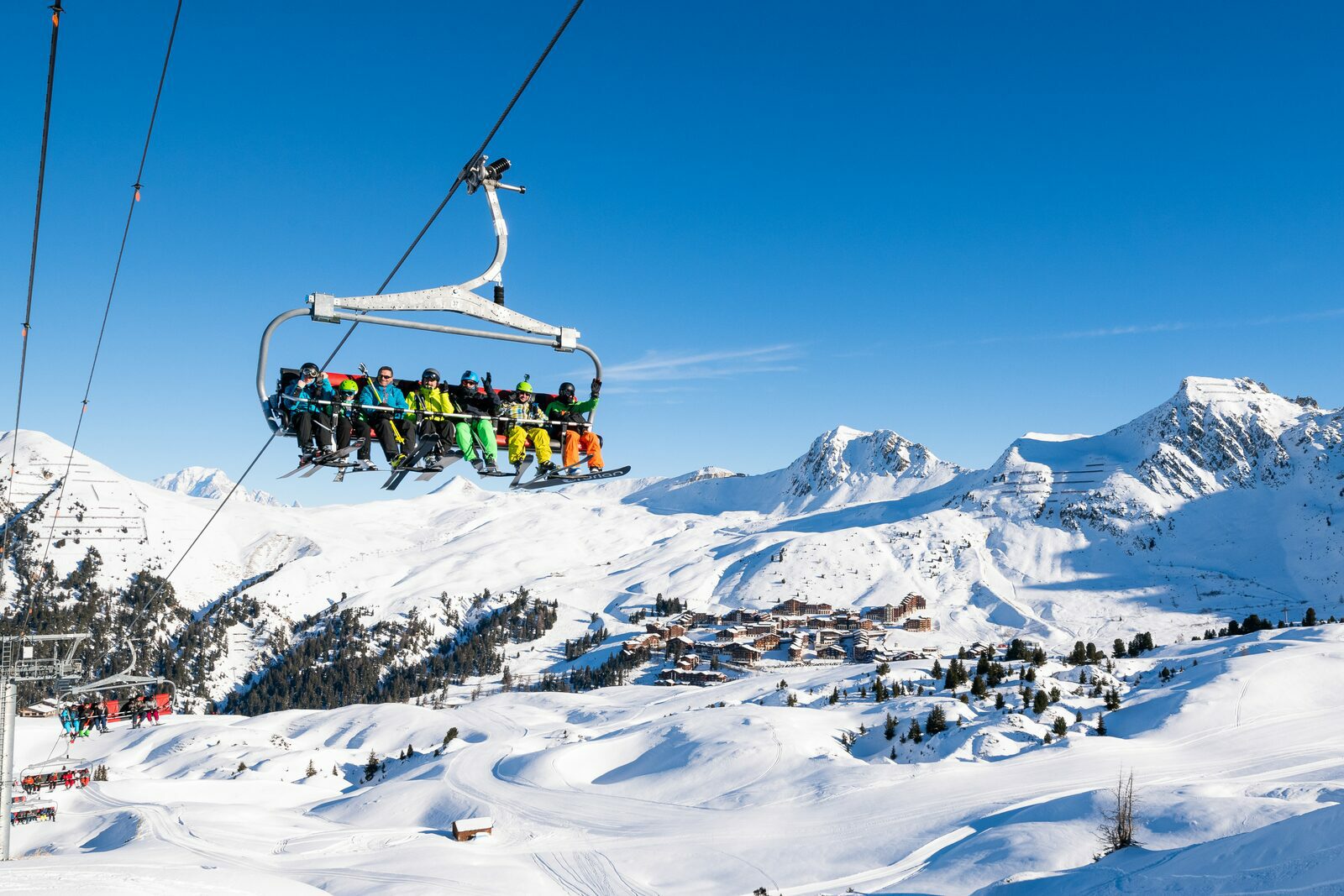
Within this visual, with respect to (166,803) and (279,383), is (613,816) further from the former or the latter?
(279,383)

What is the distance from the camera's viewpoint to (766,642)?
136m

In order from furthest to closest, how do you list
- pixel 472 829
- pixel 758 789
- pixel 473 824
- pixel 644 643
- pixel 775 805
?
1. pixel 644 643
2. pixel 758 789
3. pixel 775 805
4. pixel 473 824
5. pixel 472 829

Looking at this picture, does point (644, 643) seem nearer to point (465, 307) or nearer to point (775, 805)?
point (775, 805)

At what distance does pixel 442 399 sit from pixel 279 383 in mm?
2644

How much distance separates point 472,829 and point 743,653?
85.8 m

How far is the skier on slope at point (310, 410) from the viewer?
1337cm

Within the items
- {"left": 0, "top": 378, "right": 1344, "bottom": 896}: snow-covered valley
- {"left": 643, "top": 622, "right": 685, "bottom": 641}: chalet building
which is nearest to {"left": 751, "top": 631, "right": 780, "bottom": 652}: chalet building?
{"left": 643, "top": 622, "right": 685, "bottom": 641}: chalet building

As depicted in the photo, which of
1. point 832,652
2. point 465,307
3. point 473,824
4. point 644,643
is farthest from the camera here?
point 644,643

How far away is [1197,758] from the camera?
164ft

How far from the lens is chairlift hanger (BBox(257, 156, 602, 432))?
34.3ft

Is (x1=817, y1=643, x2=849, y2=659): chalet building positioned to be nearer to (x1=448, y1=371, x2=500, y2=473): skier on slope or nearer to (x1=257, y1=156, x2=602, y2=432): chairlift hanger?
(x1=448, y1=371, x2=500, y2=473): skier on slope

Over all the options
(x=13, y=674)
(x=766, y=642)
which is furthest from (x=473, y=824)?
(x=766, y=642)

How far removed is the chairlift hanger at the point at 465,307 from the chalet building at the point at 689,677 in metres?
109

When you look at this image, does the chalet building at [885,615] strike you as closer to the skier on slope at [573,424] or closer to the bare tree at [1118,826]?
the bare tree at [1118,826]
